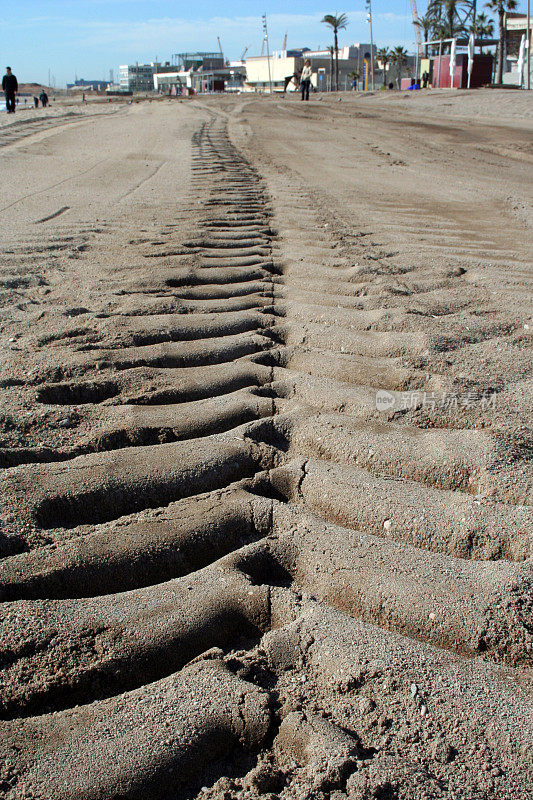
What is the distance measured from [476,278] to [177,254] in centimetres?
181

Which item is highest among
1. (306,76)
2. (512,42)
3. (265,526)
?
(512,42)

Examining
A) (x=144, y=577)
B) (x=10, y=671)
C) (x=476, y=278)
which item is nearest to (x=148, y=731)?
(x=10, y=671)

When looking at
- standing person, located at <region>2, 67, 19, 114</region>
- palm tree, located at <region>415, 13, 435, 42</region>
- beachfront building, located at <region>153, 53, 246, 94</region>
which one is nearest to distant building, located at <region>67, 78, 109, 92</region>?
beachfront building, located at <region>153, 53, 246, 94</region>

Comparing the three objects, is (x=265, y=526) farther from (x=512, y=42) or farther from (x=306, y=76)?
(x=512, y=42)

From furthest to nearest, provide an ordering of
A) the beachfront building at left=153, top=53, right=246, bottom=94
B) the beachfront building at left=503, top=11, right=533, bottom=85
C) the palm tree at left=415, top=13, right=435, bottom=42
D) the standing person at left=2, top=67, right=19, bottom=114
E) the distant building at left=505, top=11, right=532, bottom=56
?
the beachfront building at left=153, top=53, right=246, bottom=94
the palm tree at left=415, top=13, right=435, bottom=42
the distant building at left=505, top=11, right=532, bottom=56
the beachfront building at left=503, top=11, right=533, bottom=85
the standing person at left=2, top=67, right=19, bottom=114

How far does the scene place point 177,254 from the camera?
4.07 m

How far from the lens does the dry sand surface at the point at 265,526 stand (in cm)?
120

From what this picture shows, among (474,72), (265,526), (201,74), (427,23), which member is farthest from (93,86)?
(265,526)

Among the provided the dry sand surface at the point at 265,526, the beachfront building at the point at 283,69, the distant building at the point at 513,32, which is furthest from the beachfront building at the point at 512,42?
the dry sand surface at the point at 265,526

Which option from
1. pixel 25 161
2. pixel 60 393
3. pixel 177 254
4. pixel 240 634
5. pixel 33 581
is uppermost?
pixel 25 161

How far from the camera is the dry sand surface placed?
1.20 metres

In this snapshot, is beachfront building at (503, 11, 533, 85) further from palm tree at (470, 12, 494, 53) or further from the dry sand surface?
the dry sand surface

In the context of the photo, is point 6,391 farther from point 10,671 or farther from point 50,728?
point 50,728

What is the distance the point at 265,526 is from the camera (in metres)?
1.75
